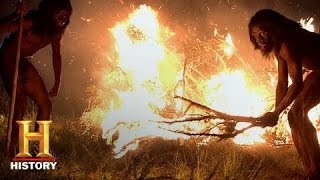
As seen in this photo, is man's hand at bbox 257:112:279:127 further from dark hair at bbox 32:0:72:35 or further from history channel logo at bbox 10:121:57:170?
dark hair at bbox 32:0:72:35

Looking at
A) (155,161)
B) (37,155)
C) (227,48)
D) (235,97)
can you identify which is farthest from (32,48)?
Result: (227,48)

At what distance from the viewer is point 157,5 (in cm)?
983

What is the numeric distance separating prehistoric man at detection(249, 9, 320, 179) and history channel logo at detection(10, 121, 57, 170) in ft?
9.39

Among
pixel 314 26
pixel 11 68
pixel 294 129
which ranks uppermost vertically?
pixel 314 26

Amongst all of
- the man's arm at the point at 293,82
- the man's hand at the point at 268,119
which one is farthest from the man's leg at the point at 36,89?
the man's arm at the point at 293,82

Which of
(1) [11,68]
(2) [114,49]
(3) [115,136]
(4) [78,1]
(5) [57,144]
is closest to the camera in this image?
(1) [11,68]

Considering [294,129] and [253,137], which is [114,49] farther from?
[294,129]

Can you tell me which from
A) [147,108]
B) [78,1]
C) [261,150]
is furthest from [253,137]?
[78,1]

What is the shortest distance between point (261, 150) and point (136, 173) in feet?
9.05

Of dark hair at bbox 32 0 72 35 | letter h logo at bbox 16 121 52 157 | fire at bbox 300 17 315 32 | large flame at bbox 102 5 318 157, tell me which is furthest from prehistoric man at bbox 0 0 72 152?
fire at bbox 300 17 315 32

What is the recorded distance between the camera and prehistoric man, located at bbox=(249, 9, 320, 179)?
4.68m

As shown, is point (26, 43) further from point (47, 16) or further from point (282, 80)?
point (282, 80)

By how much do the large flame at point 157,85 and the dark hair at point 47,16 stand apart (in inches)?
105

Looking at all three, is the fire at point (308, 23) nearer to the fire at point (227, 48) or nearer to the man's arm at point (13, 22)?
the fire at point (227, 48)
